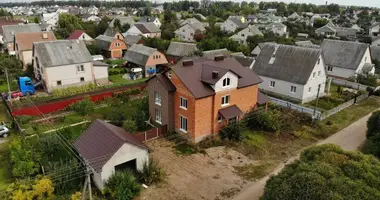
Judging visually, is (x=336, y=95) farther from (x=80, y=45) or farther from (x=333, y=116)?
(x=80, y=45)

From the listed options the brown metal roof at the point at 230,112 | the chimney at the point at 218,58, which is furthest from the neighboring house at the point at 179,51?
the brown metal roof at the point at 230,112

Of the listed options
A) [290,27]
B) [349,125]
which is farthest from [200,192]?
[290,27]

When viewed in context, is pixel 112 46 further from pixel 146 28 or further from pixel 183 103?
pixel 183 103

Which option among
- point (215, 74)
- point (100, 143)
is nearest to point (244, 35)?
point (215, 74)

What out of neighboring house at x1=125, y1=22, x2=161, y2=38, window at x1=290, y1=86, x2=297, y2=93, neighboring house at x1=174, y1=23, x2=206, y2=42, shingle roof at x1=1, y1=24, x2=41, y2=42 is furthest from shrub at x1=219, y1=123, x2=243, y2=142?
neighboring house at x1=125, y1=22, x2=161, y2=38

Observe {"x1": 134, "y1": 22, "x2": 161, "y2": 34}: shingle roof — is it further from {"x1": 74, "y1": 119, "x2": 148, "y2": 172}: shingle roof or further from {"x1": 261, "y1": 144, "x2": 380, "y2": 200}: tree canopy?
{"x1": 261, "y1": 144, "x2": 380, "y2": 200}: tree canopy
